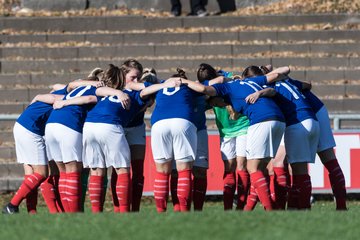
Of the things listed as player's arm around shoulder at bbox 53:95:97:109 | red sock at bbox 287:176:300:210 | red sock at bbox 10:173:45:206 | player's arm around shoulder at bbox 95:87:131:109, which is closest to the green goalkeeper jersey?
red sock at bbox 287:176:300:210

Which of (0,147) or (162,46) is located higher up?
(162,46)

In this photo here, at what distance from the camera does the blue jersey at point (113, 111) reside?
11953 millimetres

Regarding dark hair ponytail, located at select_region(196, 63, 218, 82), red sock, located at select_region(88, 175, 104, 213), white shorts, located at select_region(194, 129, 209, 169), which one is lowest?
red sock, located at select_region(88, 175, 104, 213)

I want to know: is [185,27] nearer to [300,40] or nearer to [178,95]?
[300,40]

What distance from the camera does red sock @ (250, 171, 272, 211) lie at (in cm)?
1173

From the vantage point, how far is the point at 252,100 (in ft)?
39.1

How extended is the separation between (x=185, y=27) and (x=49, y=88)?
11.0ft

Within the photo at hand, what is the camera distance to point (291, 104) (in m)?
12.2

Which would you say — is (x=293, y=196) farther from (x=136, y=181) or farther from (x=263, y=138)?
(x=136, y=181)

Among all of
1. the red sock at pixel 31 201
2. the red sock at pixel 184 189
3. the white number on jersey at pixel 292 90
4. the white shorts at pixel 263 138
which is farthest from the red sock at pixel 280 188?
the red sock at pixel 31 201

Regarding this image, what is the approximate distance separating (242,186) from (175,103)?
76.5 inches

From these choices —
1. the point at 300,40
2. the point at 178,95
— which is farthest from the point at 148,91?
the point at 300,40

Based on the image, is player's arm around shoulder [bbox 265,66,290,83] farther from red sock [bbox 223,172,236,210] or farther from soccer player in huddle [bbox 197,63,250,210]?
red sock [bbox 223,172,236,210]

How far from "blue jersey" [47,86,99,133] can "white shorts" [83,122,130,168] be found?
0.93 ft
